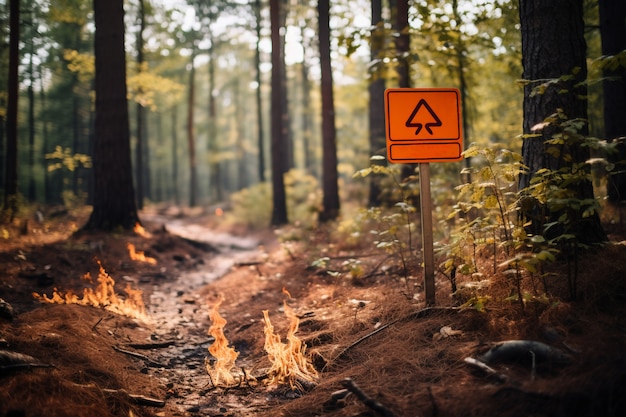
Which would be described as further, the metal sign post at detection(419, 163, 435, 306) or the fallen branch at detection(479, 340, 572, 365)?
the metal sign post at detection(419, 163, 435, 306)

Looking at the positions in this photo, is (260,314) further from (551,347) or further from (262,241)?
(262,241)

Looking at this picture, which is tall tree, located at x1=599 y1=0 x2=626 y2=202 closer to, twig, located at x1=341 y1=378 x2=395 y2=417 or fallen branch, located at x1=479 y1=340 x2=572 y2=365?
fallen branch, located at x1=479 y1=340 x2=572 y2=365

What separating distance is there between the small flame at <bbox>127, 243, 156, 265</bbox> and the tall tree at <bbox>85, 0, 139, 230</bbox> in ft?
5.61

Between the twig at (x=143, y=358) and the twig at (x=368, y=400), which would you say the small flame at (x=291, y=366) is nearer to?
the twig at (x=368, y=400)

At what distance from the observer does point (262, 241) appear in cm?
1490

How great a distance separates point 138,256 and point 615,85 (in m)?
10.7

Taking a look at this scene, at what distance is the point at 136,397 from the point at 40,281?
4.07 m

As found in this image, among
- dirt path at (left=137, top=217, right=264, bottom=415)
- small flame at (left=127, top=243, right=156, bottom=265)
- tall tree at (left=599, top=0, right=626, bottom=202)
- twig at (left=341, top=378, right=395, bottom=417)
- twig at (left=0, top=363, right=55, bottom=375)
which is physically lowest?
dirt path at (left=137, top=217, right=264, bottom=415)

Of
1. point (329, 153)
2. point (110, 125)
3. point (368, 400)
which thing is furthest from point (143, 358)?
point (329, 153)

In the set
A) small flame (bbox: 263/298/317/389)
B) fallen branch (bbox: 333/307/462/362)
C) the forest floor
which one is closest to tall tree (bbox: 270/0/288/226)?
the forest floor

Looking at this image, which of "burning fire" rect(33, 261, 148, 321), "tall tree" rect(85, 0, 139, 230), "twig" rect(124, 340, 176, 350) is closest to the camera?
"twig" rect(124, 340, 176, 350)

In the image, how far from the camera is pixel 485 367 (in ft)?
10.5

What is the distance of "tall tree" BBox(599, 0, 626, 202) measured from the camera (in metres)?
7.91

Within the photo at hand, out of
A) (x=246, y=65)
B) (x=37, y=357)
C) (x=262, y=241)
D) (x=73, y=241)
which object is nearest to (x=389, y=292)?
(x=37, y=357)
